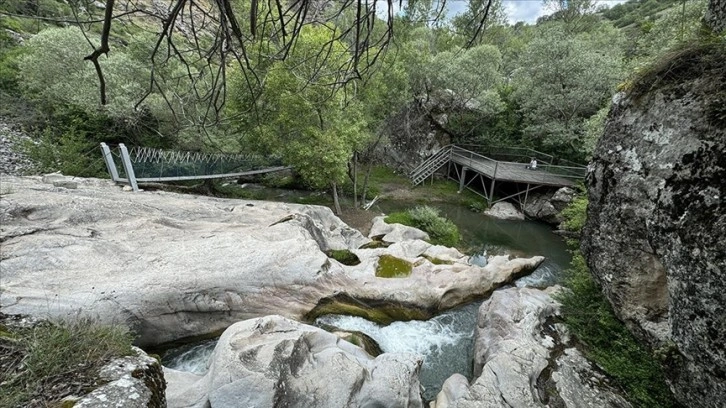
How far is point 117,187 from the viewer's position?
926 cm

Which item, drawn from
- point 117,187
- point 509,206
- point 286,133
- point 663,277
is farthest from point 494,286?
point 117,187

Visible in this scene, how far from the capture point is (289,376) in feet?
12.4

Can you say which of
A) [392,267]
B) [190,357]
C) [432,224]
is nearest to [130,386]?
[190,357]

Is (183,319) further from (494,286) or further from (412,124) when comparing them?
(412,124)

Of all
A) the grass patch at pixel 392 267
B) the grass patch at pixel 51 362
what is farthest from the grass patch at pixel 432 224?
the grass patch at pixel 51 362

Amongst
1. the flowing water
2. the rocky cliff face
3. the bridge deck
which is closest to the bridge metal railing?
the bridge deck

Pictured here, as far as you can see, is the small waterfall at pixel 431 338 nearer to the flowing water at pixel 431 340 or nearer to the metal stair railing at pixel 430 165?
the flowing water at pixel 431 340

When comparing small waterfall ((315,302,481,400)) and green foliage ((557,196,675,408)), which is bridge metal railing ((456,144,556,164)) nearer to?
green foliage ((557,196,675,408))

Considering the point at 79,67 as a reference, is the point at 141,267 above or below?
below

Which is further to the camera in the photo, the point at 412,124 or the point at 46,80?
the point at 412,124

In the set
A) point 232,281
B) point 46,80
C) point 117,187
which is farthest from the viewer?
point 46,80

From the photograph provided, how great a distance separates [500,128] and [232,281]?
18.5m

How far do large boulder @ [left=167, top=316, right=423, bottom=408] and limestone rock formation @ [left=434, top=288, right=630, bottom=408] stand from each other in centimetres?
75

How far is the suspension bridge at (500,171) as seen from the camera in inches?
590
